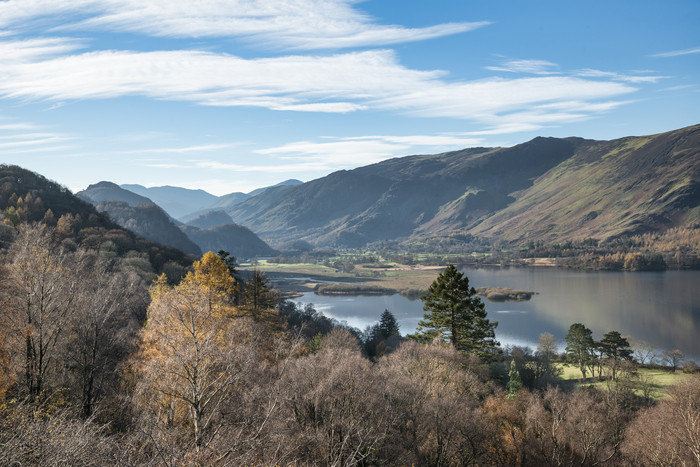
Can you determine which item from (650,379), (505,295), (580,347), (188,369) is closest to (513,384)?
(650,379)

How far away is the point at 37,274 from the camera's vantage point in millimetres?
21484

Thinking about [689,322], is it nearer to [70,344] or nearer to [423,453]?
[423,453]

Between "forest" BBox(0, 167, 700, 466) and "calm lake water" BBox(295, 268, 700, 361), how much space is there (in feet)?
172

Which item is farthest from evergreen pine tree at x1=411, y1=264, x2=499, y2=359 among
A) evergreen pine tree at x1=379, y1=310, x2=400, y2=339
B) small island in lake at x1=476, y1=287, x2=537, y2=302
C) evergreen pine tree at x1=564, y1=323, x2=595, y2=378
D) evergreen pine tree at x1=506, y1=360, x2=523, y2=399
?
small island in lake at x1=476, y1=287, x2=537, y2=302

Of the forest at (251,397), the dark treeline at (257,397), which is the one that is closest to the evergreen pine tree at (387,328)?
the forest at (251,397)

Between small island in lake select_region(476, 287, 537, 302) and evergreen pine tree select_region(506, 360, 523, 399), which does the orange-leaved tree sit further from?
small island in lake select_region(476, 287, 537, 302)

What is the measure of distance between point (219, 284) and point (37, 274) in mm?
18773

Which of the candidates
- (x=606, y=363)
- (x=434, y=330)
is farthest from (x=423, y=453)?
(x=606, y=363)

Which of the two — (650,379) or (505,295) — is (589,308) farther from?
(650,379)

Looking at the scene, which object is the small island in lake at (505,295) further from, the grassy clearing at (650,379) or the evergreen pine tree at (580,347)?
the grassy clearing at (650,379)

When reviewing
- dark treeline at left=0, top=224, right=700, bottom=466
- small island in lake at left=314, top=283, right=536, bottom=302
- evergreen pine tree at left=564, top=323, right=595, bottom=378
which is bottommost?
small island in lake at left=314, top=283, right=536, bottom=302

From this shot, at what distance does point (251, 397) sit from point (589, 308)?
11013 centimetres

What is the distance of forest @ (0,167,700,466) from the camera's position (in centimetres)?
1388

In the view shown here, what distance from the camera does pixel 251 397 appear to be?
18453mm
